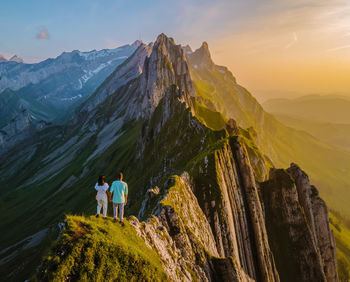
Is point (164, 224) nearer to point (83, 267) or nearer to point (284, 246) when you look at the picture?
point (83, 267)

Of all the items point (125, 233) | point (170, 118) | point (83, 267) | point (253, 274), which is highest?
point (170, 118)

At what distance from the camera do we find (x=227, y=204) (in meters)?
38.5

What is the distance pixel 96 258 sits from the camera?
13.6 m

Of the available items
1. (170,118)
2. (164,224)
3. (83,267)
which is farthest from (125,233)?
(170,118)

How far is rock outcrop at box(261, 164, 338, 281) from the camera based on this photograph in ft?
152

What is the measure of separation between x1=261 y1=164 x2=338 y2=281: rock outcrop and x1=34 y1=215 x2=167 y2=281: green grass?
1656 inches

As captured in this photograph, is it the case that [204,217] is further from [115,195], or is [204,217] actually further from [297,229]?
[297,229]

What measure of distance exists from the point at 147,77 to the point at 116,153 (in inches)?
2793

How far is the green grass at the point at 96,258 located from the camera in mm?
12391

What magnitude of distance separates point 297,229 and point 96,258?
48518 mm

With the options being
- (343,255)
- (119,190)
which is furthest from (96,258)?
(343,255)

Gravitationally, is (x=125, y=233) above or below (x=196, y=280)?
above

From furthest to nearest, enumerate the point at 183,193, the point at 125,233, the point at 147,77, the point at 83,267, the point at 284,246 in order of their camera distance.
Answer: the point at 147,77, the point at 284,246, the point at 183,193, the point at 125,233, the point at 83,267

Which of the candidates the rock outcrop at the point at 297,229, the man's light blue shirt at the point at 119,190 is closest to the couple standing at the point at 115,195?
the man's light blue shirt at the point at 119,190
